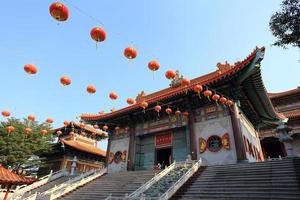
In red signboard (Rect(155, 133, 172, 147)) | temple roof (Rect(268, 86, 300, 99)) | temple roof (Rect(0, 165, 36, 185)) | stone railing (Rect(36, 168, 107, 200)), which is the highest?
temple roof (Rect(268, 86, 300, 99))

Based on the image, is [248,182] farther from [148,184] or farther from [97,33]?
[97,33]

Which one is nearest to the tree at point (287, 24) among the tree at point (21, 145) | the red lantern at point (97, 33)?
the red lantern at point (97, 33)

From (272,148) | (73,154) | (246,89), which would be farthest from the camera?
(73,154)

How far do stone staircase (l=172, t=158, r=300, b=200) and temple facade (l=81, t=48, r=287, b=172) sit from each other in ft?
7.42

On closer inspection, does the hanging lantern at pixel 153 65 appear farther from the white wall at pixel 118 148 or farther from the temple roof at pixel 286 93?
the temple roof at pixel 286 93

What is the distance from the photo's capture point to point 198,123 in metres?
14.4

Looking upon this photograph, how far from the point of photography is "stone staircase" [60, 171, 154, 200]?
36.3 ft

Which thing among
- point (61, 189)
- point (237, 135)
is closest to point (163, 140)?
point (237, 135)

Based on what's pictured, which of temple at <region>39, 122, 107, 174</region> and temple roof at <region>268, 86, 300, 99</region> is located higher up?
temple roof at <region>268, 86, 300, 99</region>

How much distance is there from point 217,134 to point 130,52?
8.56 meters

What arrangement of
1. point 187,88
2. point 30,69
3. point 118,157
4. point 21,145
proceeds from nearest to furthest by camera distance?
point 30,69, point 187,88, point 118,157, point 21,145

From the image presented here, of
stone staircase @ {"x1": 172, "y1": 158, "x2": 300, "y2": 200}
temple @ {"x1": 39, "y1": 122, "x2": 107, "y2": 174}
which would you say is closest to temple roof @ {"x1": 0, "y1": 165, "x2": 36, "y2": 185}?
stone staircase @ {"x1": 172, "y1": 158, "x2": 300, "y2": 200}

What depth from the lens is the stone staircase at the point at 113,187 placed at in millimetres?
11055

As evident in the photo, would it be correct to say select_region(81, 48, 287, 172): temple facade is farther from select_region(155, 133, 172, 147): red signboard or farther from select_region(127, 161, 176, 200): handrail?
select_region(127, 161, 176, 200): handrail
